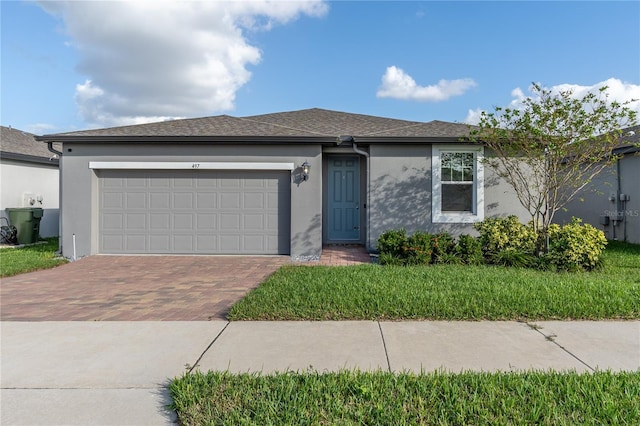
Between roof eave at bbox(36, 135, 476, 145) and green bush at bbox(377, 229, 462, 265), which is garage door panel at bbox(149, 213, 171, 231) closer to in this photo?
roof eave at bbox(36, 135, 476, 145)

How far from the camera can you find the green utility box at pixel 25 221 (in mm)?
12422

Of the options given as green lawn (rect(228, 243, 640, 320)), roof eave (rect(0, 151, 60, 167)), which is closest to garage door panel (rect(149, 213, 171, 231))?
green lawn (rect(228, 243, 640, 320))

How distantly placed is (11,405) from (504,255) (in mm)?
8281

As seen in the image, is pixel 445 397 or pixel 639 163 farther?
pixel 639 163

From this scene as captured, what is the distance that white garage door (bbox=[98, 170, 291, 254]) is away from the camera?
10148mm

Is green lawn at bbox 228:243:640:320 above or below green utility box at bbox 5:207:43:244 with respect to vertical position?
below

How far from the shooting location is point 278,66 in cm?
1422

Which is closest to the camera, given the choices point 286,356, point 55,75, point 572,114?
point 286,356

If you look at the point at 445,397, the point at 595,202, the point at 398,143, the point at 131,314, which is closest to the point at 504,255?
the point at 398,143

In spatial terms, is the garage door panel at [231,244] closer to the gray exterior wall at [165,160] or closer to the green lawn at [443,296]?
the gray exterior wall at [165,160]

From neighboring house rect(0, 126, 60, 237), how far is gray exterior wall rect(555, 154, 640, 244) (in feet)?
60.8

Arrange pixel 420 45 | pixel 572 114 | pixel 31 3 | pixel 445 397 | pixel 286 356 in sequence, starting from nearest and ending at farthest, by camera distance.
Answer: pixel 445 397, pixel 286 356, pixel 572 114, pixel 31 3, pixel 420 45

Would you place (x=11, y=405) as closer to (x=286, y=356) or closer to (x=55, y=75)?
(x=286, y=356)

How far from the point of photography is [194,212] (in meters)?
10.2
